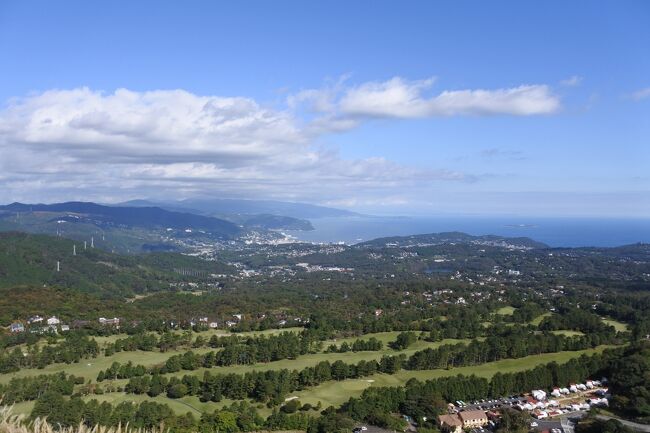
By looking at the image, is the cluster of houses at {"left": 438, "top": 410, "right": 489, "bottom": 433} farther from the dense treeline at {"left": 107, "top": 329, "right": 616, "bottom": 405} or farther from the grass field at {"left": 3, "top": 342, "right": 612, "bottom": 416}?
the grass field at {"left": 3, "top": 342, "right": 612, "bottom": 416}

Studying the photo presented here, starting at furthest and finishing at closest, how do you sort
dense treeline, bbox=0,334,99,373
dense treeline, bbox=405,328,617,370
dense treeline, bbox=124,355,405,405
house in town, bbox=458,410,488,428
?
1. dense treeline, bbox=405,328,617,370
2. dense treeline, bbox=0,334,99,373
3. dense treeline, bbox=124,355,405,405
4. house in town, bbox=458,410,488,428

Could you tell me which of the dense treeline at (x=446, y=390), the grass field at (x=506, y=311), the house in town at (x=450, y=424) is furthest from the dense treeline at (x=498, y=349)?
the grass field at (x=506, y=311)

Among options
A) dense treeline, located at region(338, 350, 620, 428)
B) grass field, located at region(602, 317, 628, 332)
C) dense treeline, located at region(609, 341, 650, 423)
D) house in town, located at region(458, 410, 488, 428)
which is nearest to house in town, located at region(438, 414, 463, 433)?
house in town, located at region(458, 410, 488, 428)

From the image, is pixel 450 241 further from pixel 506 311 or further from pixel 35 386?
pixel 35 386

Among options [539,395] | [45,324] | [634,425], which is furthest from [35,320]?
[634,425]

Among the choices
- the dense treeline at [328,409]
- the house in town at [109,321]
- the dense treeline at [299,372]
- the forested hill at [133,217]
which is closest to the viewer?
the dense treeline at [328,409]

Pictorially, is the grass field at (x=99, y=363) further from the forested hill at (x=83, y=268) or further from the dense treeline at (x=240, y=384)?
the forested hill at (x=83, y=268)
